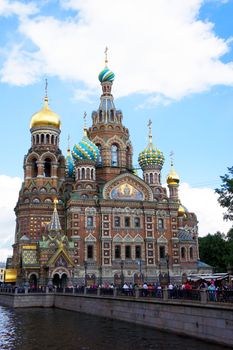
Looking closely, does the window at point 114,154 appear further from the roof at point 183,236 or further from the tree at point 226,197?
the tree at point 226,197

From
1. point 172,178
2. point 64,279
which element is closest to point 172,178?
point 172,178

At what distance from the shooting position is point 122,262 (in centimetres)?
4859

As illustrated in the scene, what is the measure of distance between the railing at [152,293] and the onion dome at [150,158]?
68.2 ft

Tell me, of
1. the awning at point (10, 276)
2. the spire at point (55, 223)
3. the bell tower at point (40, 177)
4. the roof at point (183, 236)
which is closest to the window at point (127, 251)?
the roof at point (183, 236)

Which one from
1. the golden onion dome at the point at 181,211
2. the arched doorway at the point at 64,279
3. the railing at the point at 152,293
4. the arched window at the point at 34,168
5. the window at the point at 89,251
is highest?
the arched window at the point at 34,168

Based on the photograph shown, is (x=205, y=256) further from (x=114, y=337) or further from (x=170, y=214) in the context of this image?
(x=114, y=337)

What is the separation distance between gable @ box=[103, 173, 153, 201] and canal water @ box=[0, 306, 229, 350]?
71.1 ft

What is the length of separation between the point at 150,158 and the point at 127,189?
6364mm

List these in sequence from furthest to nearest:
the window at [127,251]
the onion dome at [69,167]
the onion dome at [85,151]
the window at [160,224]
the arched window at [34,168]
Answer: the onion dome at [69,167], the arched window at [34,168], the onion dome at [85,151], the window at [160,224], the window at [127,251]

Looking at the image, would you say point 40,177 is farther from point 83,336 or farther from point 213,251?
point 213,251

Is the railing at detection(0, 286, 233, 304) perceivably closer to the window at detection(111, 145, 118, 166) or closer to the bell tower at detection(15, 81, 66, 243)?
the bell tower at detection(15, 81, 66, 243)

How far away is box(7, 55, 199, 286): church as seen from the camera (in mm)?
46656

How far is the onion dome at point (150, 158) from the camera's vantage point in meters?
55.4

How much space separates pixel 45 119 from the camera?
5412 cm
